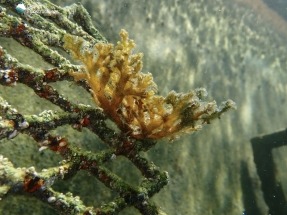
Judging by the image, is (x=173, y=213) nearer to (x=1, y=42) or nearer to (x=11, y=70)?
(x=11, y=70)

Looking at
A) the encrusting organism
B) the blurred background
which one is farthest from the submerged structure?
the blurred background

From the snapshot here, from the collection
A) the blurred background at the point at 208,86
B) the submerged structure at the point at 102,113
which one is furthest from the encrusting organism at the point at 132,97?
the blurred background at the point at 208,86

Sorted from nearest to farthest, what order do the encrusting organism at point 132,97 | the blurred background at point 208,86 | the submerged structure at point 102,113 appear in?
the submerged structure at point 102,113 < the encrusting organism at point 132,97 < the blurred background at point 208,86

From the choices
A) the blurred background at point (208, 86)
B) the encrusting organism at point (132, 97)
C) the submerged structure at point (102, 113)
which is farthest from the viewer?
the blurred background at point (208, 86)

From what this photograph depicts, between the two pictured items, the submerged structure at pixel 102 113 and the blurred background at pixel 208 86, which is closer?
the submerged structure at pixel 102 113

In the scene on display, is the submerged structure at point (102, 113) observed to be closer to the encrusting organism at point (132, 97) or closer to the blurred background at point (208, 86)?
the encrusting organism at point (132, 97)

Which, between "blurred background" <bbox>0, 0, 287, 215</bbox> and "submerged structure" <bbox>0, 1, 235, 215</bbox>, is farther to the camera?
"blurred background" <bbox>0, 0, 287, 215</bbox>

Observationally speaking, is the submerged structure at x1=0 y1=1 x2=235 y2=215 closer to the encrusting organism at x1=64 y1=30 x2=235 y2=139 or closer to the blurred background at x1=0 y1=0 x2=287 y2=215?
the encrusting organism at x1=64 y1=30 x2=235 y2=139

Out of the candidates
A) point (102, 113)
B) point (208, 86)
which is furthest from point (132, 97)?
point (208, 86)

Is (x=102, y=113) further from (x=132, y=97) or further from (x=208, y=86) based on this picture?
(x=208, y=86)
